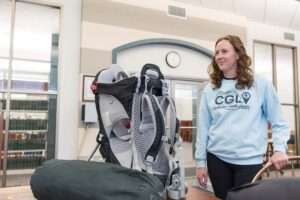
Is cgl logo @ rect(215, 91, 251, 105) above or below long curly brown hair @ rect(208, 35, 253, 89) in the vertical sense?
below

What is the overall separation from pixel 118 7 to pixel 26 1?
148cm

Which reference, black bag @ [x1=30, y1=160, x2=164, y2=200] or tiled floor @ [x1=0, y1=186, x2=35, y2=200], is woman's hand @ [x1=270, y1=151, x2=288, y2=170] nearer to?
black bag @ [x1=30, y1=160, x2=164, y2=200]

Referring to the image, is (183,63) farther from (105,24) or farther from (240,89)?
(240,89)

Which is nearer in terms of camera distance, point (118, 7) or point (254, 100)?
point (254, 100)

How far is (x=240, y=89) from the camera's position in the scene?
1.45 metres

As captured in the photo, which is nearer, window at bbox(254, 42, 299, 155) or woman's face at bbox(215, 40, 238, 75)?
woman's face at bbox(215, 40, 238, 75)

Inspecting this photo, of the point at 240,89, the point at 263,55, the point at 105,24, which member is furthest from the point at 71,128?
the point at 263,55

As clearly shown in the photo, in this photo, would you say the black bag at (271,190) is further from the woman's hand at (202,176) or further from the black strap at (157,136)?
the woman's hand at (202,176)

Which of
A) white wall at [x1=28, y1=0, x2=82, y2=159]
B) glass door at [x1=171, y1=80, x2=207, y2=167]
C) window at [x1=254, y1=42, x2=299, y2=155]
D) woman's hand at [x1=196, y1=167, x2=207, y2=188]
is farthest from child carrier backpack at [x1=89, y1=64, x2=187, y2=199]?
window at [x1=254, y1=42, x2=299, y2=155]

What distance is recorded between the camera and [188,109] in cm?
561

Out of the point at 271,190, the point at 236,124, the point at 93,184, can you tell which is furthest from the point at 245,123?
the point at 93,184

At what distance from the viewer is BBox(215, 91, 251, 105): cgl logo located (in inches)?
55.9

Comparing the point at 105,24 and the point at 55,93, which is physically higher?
the point at 105,24

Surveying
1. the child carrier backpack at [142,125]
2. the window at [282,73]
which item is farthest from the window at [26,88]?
the window at [282,73]
